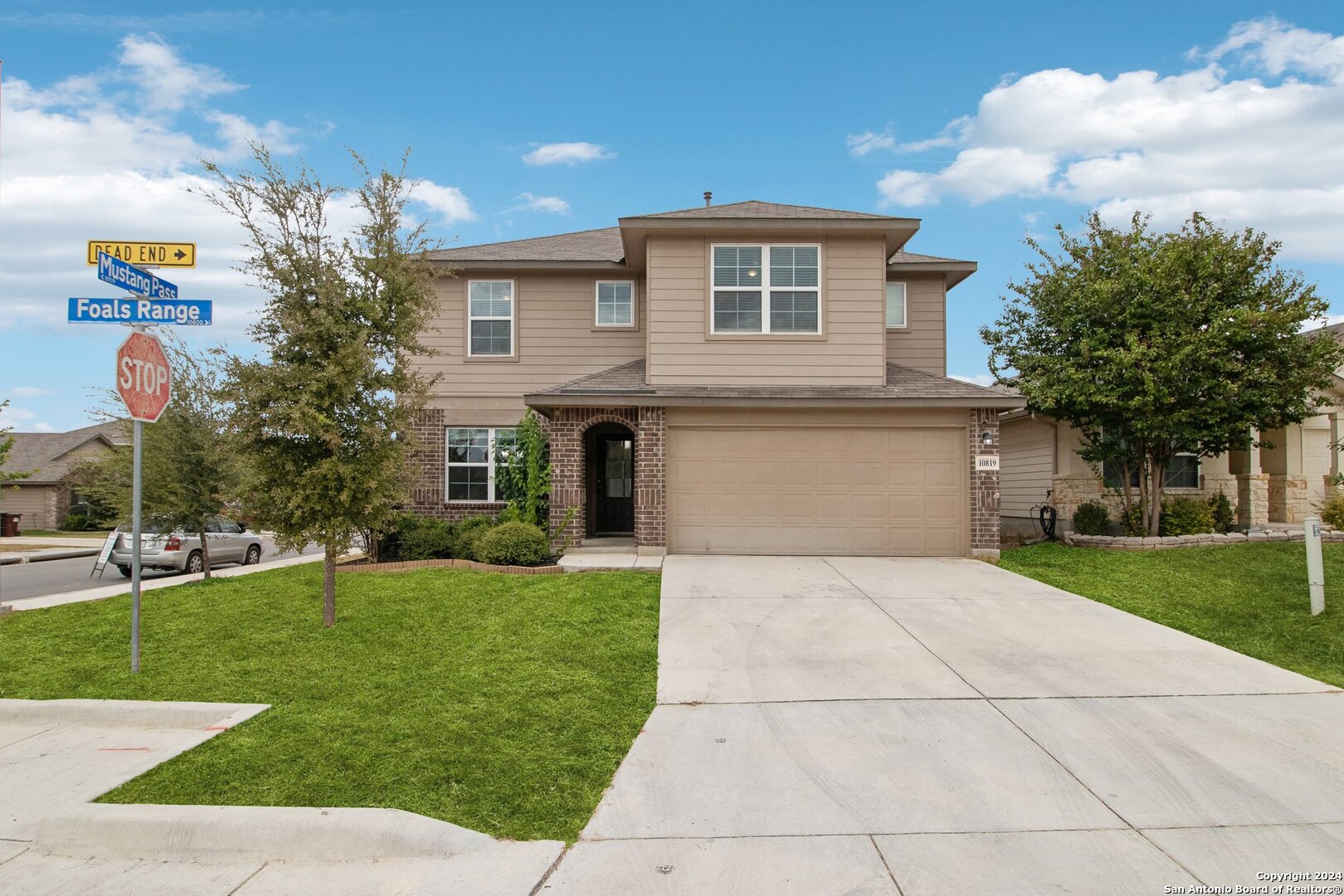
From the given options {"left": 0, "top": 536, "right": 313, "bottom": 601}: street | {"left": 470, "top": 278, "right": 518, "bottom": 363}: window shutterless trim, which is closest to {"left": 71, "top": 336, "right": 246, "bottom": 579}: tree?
{"left": 0, "top": 536, "right": 313, "bottom": 601}: street

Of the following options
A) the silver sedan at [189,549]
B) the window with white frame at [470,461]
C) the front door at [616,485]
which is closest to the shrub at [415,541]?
the window with white frame at [470,461]

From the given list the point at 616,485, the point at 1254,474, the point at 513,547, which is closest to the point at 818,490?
the point at 616,485

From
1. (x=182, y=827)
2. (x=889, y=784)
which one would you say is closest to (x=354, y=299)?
(x=182, y=827)

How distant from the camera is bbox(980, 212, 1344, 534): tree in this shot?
14.1 meters

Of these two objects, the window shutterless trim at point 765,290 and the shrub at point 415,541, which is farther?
the window shutterless trim at point 765,290

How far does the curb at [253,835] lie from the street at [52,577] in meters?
10.0

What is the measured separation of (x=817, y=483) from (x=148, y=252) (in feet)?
32.6

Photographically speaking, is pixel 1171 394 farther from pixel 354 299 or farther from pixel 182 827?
pixel 182 827

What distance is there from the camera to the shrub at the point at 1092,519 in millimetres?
16094

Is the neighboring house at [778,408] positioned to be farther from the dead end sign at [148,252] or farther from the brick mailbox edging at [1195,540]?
the dead end sign at [148,252]

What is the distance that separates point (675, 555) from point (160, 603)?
24.4 feet

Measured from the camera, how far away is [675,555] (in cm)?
1373

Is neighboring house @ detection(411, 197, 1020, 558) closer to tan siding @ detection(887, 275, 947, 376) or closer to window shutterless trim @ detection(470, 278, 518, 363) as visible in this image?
tan siding @ detection(887, 275, 947, 376)

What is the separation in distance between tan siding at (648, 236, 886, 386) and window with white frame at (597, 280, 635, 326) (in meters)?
2.26
